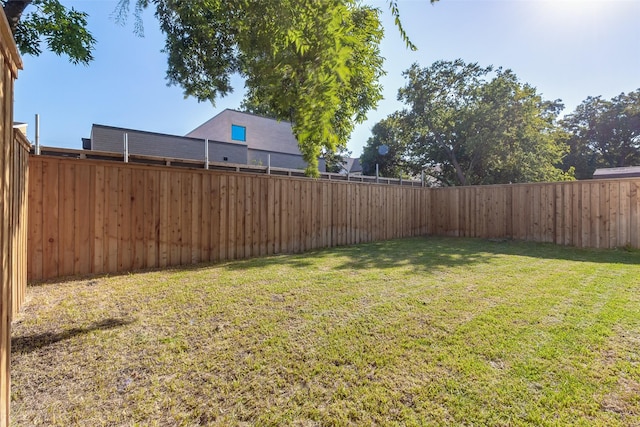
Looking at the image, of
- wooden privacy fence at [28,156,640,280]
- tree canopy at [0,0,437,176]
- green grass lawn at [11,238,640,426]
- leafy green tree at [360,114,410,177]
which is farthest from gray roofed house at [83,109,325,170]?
green grass lawn at [11,238,640,426]

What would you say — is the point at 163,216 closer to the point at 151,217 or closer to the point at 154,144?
the point at 151,217

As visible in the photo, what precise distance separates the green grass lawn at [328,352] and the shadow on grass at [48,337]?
0.01 metres

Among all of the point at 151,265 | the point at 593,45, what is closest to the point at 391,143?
the point at 593,45

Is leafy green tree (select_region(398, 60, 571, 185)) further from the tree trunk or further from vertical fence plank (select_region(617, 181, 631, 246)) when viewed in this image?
the tree trunk

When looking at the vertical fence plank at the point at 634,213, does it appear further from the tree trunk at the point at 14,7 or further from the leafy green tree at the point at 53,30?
the leafy green tree at the point at 53,30

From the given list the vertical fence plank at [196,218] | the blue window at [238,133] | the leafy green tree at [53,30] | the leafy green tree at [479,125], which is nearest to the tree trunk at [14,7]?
the leafy green tree at [53,30]

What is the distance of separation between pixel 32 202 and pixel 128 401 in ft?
11.6

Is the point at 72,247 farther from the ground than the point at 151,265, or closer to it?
farther from the ground

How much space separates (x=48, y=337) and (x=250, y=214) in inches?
140

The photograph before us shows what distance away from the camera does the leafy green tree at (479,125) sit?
13.2 meters

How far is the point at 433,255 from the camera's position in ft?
18.8

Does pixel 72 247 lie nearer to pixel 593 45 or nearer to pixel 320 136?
pixel 320 136

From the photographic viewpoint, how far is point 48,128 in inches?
172

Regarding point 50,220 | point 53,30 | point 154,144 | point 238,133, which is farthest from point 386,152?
point 50,220
